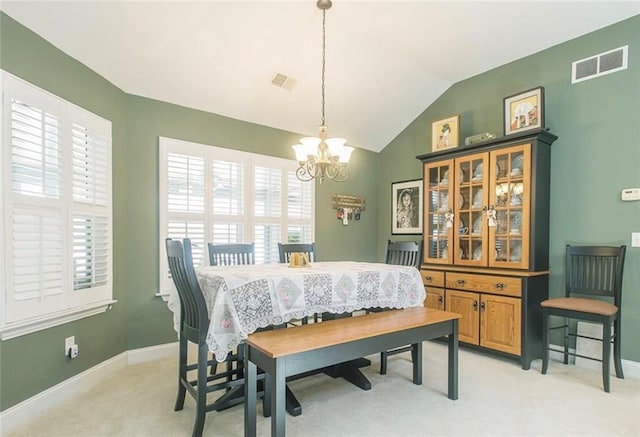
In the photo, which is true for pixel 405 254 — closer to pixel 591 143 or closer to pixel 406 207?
pixel 406 207

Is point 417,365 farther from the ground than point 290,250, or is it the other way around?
point 290,250

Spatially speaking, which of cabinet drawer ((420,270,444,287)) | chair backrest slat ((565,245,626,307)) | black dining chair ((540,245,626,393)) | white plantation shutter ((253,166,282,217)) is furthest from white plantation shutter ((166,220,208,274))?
chair backrest slat ((565,245,626,307))

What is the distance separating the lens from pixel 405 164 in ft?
16.2

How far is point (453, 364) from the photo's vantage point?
250cm

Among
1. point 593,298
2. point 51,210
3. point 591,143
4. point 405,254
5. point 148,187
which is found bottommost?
point 593,298

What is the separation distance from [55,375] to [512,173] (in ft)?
13.5

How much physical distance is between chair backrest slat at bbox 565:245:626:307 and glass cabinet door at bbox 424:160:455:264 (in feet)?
3.51

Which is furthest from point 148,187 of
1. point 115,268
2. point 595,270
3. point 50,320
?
point 595,270

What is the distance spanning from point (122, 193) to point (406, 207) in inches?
138

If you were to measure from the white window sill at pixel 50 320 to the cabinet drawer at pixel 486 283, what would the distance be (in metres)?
3.24

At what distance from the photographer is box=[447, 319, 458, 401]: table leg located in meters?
2.47

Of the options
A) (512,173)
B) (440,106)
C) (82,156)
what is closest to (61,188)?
(82,156)

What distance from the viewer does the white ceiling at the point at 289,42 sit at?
2.62 metres

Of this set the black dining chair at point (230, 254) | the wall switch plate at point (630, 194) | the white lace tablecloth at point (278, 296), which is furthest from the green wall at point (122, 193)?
the wall switch plate at point (630, 194)
